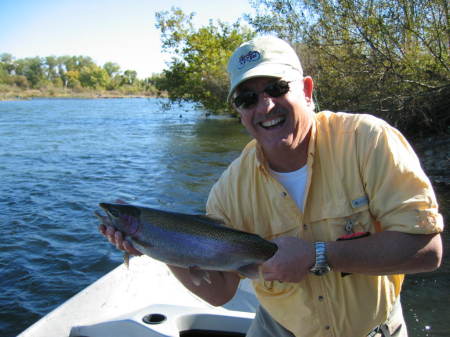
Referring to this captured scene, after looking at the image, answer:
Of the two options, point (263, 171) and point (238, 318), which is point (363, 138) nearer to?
point (263, 171)

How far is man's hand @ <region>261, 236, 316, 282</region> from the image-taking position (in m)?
2.09

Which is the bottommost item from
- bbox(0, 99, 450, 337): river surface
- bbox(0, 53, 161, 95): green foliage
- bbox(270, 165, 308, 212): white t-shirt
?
bbox(0, 99, 450, 337): river surface

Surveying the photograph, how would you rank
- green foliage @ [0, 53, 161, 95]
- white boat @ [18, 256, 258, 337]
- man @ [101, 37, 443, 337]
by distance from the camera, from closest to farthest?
man @ [101, 37, 443, 337] < white boat @ [18, 256, 258, 337] < green foliage @ [0, 53, 161, 95]

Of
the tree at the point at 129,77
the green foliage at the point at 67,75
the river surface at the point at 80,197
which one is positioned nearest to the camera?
the river surface at the point at 80,197

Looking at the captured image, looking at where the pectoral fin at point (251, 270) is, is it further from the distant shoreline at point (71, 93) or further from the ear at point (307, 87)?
the distant shoreline at point (71, 93)

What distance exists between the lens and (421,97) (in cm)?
1234

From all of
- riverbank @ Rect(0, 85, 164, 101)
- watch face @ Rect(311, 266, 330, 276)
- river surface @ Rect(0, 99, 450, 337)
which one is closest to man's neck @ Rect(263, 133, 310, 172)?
watch face @ Rect(311, 266, 330, 276)

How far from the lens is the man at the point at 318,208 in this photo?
80.0 inches

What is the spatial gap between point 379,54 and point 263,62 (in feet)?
37.6

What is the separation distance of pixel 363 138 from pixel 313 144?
1.01 ft

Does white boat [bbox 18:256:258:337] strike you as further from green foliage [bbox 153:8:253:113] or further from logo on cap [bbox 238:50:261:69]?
green foliage [bbox 153:8:253:113]

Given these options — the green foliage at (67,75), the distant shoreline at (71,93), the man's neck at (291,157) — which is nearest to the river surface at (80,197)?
the man's neck at (291,157)

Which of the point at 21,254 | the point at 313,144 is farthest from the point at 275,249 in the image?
the point at 21,254

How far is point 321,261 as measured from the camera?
2084mm
